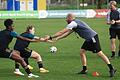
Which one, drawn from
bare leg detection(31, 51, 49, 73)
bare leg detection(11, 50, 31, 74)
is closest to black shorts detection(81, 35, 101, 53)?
bare leg detection(31, 51, 49, 73)

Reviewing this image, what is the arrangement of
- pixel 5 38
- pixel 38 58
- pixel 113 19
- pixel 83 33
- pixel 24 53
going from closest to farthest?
pixel 5 38
pixel 83 33
pixel 24 53
pixel 38 58
pixel 113 19

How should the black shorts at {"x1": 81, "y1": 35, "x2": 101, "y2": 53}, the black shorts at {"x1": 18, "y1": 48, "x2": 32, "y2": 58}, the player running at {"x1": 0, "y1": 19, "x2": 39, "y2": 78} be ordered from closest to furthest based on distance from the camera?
the player running at {"x1": 0, "y1": 19, "x2": 39, "y2": 78} < the black shorts at {"x1": 81, "y1": 35, "x2": 101, "y2": 53} < the black shorts at {"x1": 18, "y1": 48, "x2": 32, "y2": 58}

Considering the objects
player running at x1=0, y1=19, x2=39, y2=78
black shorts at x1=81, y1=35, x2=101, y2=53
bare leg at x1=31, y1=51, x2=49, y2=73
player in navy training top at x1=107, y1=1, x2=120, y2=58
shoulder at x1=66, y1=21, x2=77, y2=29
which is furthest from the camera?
player in navy training top at x1=107, y1=1, x2=120, y2=58

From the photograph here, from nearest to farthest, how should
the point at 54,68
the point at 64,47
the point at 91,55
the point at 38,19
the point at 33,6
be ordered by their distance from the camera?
the point at 54,68, the point at 91,55, the point at 64,47, the point at 38,19, the point at 33,6

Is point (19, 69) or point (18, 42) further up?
point (18, 42)

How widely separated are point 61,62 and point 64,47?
5706 millimetres

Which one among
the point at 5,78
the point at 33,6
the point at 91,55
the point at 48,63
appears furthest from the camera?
the point at 33,6

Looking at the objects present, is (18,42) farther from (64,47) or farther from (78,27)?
(64,47)

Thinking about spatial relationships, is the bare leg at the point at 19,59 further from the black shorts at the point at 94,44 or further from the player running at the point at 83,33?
the black shorts at the point at 94,44

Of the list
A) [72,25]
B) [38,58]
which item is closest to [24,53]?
[38,58]

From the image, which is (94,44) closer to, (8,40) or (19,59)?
(19,59)

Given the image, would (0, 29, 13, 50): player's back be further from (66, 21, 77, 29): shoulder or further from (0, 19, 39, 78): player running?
(66, 21, 77, 29): shoulder

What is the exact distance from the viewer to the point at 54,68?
1428 cm

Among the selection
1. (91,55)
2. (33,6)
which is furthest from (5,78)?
(33,6)
